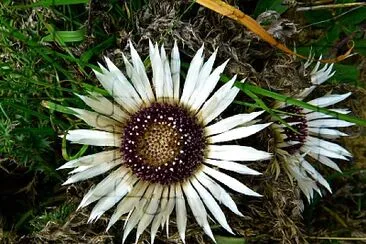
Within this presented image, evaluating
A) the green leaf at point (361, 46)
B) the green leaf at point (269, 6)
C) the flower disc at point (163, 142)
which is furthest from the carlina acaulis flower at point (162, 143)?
the green leaf at point (361, 46)

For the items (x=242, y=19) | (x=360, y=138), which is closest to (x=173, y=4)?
(x=242, y=19)

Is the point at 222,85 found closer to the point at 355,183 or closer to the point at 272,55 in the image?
the point at 272,55

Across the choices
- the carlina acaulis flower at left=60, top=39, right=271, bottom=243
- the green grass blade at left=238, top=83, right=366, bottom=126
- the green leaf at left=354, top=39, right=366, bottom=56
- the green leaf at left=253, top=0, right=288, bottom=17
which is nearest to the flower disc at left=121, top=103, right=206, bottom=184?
the carlina acaulis flower at left=60, top=39, right=271, bottom=243

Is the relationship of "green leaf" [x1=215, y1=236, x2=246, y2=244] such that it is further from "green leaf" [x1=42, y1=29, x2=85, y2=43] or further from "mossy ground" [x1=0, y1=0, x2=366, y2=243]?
"green leaf" [x1=42, y1=29, x2=85, y2=43]

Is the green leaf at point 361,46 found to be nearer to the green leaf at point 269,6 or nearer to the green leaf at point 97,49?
the green leaf at point 269,6

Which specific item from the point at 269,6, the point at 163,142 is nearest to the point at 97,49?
the point at 163,142

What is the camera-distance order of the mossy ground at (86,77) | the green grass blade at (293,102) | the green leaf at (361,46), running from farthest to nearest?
the green leaf at (361,46) < the mossy ground at (86,77) < the green grass blade at (293,102)

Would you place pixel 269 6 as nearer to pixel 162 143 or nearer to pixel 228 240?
pixel 162 143
